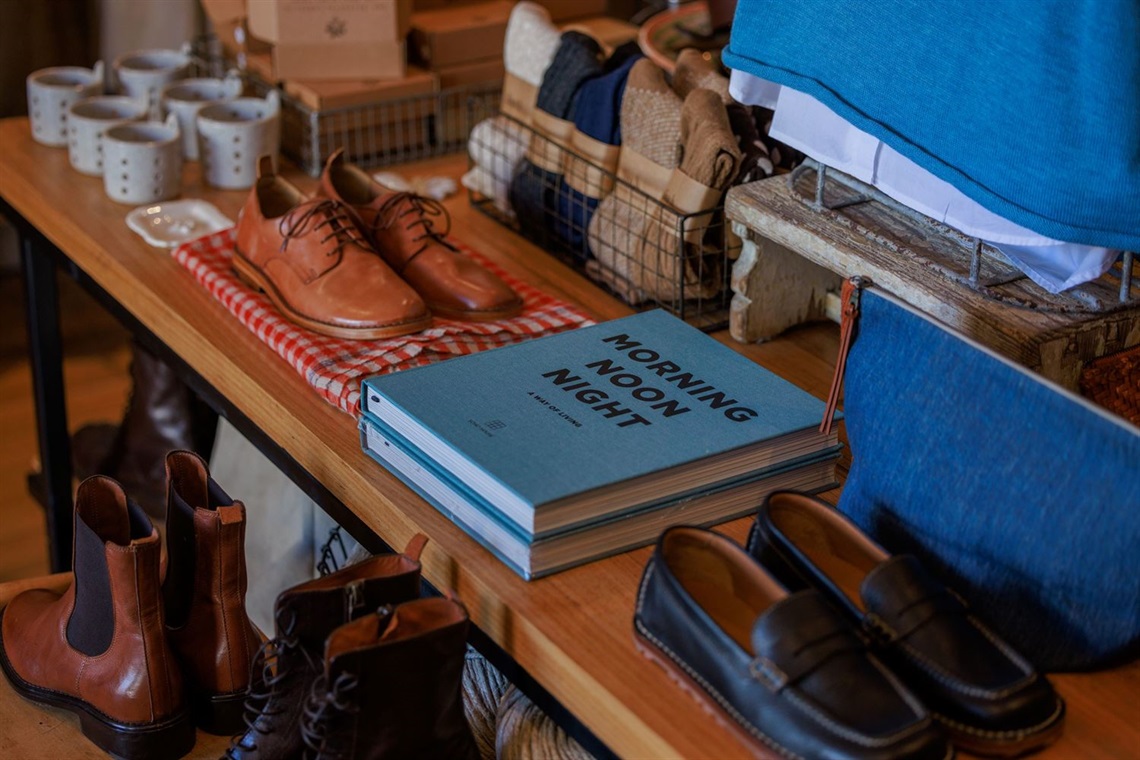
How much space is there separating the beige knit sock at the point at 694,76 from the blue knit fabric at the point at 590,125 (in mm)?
50

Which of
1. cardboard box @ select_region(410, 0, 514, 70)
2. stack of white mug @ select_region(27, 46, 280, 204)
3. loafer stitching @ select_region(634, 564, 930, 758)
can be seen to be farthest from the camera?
→ cardboard box @ select_region(410, 0, 514, 70)

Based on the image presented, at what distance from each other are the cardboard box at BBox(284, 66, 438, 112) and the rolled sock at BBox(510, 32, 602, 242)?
0.29m

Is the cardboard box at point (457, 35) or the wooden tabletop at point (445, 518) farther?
the cardboard box at point (457, 35)

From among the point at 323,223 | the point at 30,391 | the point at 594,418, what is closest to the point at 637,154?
→ the point at 323,223

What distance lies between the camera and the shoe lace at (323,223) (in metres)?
1.26

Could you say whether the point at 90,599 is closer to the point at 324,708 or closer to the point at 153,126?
the point at 324,708

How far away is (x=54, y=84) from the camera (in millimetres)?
1735

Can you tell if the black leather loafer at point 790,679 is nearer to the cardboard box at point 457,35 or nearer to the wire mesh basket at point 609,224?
the wire mesh basket at point 609,224

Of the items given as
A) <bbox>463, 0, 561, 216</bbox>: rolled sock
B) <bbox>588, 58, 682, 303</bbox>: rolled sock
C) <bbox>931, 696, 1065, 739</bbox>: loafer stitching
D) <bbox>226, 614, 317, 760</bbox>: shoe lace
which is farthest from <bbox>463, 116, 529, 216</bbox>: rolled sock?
<bbox>931, 696, 1065, 739</bbox>: loafer stitching

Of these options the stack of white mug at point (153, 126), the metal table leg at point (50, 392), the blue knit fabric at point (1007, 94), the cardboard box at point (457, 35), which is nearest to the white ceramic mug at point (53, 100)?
the stack of white mug at point (153, 126)

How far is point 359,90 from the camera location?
1.67 m

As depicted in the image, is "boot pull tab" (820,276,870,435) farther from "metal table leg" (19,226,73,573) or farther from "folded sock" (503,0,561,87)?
"metal table leg" (19,226,73,573)

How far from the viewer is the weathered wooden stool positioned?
100 cm

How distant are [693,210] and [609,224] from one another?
11cm
